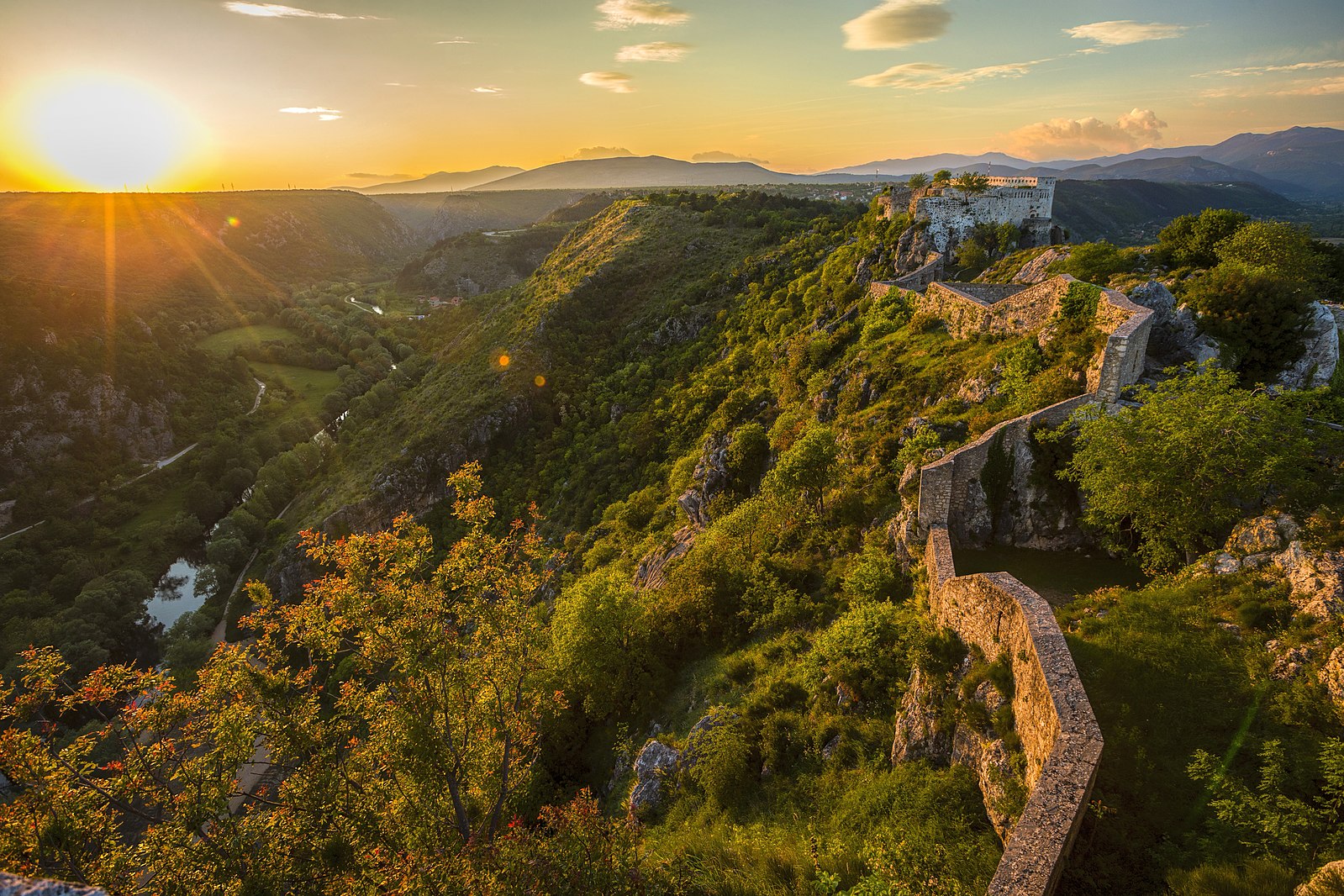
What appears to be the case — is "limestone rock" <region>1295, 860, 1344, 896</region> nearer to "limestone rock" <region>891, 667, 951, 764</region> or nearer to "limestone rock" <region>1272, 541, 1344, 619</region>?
"limestone rock" <region>891, 667, 951, 764</region>

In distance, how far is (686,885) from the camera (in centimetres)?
1147

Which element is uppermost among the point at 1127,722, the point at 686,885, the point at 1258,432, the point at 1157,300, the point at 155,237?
the point at 155,237

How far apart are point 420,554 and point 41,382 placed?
5154 inches

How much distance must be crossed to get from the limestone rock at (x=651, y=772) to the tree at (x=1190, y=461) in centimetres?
1541

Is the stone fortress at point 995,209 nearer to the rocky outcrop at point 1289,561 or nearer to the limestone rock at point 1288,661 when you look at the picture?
the rocky outcrop at point 1289,561

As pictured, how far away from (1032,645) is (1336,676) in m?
5.39

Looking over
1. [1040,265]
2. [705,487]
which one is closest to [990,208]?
[1040,265]

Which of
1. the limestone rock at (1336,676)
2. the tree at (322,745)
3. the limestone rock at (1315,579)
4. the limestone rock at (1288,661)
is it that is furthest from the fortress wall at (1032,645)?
the tree at (322,745)

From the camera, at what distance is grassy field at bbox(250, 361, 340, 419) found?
110 metres

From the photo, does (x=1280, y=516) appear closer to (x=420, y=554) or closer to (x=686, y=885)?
(x=686, y=885)

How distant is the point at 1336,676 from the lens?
416 inches

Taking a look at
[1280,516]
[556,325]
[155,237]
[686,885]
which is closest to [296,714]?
[686,885]

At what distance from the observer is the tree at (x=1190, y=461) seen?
14359 mm

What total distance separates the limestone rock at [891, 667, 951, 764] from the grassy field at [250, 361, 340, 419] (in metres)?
119
